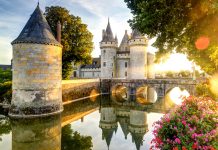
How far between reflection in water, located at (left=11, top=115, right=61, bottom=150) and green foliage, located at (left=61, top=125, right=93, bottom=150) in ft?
0.89

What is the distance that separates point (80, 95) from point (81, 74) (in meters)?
25.3

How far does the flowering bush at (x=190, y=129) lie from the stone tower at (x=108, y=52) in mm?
32998

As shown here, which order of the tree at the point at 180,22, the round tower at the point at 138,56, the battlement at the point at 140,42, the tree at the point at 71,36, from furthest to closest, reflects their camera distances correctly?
the round tower at the point at 138,56, the battlement at the point at 140,42, the tree at the point at 71,36, the tree at the point at 180,22

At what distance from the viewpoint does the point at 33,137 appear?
32.9ft

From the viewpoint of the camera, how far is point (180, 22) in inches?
327

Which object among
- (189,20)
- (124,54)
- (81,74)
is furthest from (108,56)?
(189,20)

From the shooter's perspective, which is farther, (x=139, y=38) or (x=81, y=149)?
(x=139, y=38)

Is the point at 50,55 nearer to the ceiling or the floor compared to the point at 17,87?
nearer to the ceiling

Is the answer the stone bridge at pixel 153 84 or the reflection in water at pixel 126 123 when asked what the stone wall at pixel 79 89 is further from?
the reflection in water at pixel 126 123

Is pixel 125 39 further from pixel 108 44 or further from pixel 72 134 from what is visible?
pixel 72 134

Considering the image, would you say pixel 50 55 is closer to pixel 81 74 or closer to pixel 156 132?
pixel 156 132

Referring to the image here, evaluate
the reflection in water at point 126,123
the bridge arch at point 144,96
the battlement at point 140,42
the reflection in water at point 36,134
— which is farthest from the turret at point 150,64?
the reflection in water at point 36,134

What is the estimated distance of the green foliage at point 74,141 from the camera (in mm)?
9305

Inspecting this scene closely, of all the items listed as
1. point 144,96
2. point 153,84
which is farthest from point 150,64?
point 153,84
